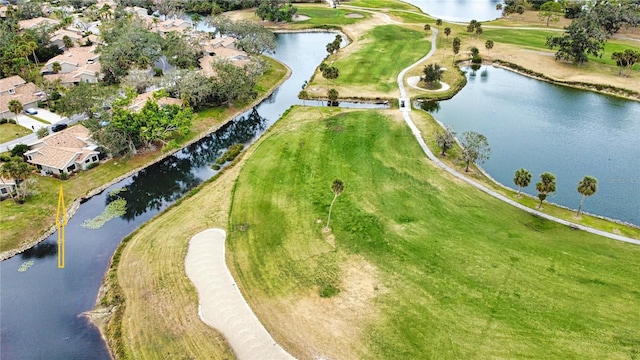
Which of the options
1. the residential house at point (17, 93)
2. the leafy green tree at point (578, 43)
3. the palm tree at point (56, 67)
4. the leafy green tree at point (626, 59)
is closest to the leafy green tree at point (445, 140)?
the leafy green tree at point (578, 43)

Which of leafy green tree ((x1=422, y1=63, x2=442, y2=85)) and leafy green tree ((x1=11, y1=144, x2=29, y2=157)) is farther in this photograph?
leafy green tree ((x1=422, y1=63, x2=442, y2=85))

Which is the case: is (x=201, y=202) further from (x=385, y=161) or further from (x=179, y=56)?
(x=179, y=56)

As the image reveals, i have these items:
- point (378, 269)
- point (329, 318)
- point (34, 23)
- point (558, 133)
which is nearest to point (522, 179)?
point (378, 269)

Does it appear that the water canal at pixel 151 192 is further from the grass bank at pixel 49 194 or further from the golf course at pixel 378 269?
the golf course at pixel 378 269

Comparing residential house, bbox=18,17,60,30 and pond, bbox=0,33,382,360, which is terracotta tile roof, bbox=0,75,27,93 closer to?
pond, bbox=0,33,382,360

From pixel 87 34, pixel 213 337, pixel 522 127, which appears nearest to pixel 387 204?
pixel 213 337

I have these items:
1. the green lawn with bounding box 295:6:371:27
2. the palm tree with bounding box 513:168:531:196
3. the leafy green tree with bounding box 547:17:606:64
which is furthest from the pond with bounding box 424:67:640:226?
the green lawn with bounding box 295:6:371:27
